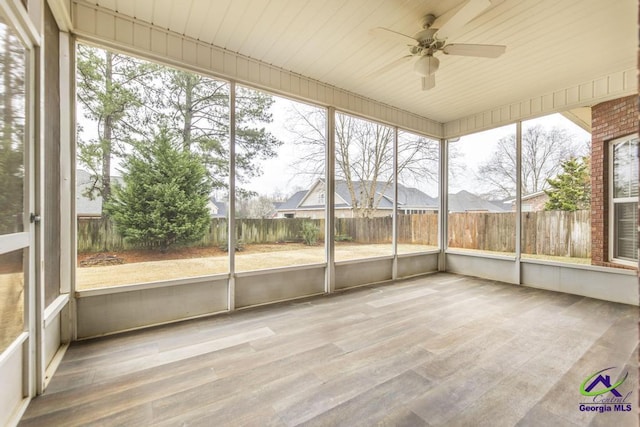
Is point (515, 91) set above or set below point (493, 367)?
above

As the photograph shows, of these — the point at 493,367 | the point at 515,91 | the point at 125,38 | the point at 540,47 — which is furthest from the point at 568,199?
the point at 125,38

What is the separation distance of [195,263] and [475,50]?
3.58 m

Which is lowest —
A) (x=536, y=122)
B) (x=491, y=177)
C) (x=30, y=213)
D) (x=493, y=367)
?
(x=493, y=367)

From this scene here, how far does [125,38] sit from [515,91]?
5.03 meters

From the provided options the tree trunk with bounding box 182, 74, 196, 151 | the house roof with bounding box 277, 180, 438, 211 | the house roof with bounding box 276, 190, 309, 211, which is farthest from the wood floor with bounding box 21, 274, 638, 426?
the tree trunk with bounding box 182, 74, 196, 151

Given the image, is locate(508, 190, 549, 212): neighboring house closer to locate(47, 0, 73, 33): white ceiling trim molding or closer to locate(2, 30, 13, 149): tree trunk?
locate(2, 30, 13, 149): tree trunk

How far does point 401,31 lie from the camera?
284 centimetres

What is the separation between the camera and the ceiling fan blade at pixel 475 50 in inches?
95.3

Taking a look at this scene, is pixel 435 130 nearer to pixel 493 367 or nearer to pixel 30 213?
pixel 493 367

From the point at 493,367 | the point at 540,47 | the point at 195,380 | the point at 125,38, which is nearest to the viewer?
the point at 195,380

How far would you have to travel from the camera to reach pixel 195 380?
1.95 metres

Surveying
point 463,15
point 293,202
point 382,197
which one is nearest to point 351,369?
point 293,202

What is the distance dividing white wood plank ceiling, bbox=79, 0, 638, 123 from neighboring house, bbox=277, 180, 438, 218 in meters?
1.58
